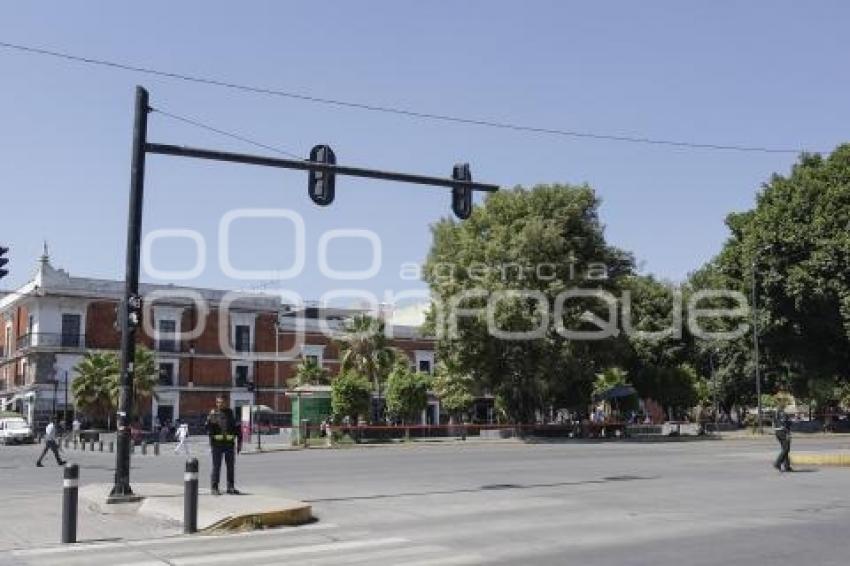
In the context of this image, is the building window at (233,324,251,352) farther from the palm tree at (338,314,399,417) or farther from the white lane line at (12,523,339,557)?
the white lane line at (12,523,339,557)

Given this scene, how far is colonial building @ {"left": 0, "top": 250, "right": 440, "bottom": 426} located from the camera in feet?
213

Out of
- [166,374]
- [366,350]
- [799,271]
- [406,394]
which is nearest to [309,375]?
[366,350]

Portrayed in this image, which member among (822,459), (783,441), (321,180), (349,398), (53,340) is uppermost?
(53,340)

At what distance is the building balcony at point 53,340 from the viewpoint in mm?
64625

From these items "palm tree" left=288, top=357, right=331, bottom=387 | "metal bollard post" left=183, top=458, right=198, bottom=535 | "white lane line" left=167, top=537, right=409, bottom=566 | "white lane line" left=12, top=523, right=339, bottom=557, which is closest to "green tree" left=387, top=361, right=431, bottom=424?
"palm tree" left=288, top=357, right=331, bottom=387

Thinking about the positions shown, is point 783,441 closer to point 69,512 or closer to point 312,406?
point 69,512

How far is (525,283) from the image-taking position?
1853 inches

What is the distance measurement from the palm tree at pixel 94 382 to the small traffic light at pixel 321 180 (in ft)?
142

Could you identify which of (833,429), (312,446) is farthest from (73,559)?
(833,429)

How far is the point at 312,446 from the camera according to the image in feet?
142

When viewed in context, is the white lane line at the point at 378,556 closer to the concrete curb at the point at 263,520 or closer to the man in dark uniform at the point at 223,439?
the concrete curb at the point at 263,520

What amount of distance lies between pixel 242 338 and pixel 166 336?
246 inches

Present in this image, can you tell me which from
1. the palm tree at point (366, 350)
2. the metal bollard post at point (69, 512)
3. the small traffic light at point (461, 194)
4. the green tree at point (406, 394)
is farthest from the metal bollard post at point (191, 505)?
the palm tree at point (366, 350)

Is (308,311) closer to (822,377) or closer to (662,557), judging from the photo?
(822,377)
